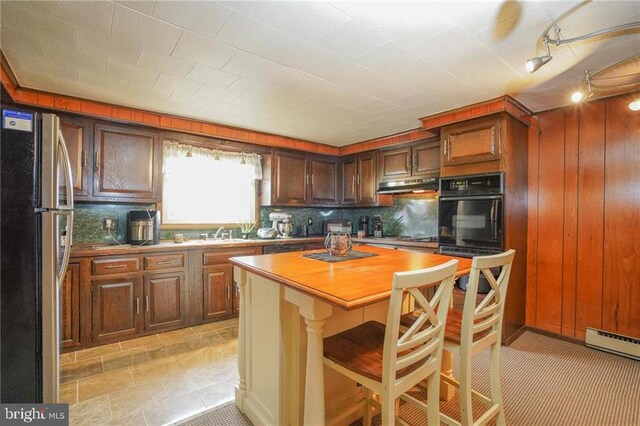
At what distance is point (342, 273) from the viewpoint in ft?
5.21

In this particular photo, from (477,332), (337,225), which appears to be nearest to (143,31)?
(477,332)

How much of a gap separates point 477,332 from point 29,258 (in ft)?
7.19

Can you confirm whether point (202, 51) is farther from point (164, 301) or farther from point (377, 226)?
point (377, 226)

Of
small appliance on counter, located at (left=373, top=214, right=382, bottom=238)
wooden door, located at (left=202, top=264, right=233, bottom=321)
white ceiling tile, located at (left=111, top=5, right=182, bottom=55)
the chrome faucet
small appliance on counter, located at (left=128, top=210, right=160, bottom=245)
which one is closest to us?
white ceiling tile, located at (left=111, top=5, right=182, bottom=55)

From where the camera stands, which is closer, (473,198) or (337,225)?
(473,198)

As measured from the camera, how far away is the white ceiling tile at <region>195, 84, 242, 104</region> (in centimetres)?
253

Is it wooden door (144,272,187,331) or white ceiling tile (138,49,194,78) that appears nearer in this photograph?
white ceiling tile (138,49,194,78)

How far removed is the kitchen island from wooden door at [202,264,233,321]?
156cm

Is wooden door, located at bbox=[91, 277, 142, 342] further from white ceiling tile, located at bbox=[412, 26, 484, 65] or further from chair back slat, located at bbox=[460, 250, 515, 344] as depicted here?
white ceiling tile, located at bbox=[412, 26, 484, 65]

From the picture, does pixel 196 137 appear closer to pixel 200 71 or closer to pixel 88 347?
pixel 200 71

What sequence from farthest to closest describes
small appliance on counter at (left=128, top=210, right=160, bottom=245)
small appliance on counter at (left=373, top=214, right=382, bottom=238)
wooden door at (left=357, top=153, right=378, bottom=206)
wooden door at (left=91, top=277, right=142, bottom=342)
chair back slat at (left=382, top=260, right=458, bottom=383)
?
small appliance on counter at (left=373, top=214, right=382, bottom=238)
wooden door at (left=357, top=153, right=378, bottom=206)
small appliance on counter at (left=128, top=210, right=160, bottom=245)
wooden door at (left=91, top=277, right=142, bottom=342)
chair back slat at (left=382, top=260, right=458, bottom=383)

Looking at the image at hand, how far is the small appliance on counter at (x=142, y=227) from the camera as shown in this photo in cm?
309

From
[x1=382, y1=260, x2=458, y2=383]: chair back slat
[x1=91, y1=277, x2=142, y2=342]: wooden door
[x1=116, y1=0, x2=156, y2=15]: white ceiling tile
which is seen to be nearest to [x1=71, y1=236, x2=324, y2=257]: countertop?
[x1=91, y1=277, x2=142, y2=342]: wooden door

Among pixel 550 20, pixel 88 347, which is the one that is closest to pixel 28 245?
pixel 88 347
